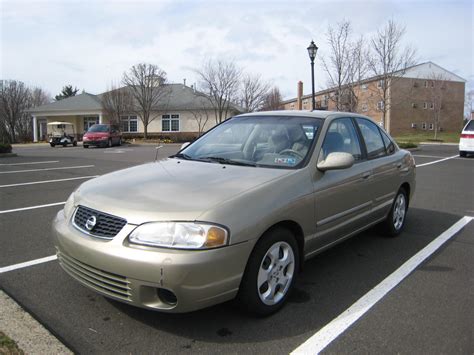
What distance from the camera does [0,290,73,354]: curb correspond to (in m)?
2.63

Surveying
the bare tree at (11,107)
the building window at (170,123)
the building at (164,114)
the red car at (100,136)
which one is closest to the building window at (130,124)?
the building at (164,114)

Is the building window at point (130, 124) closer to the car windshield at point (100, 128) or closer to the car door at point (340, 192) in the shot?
the car windshield at point (100, 128)

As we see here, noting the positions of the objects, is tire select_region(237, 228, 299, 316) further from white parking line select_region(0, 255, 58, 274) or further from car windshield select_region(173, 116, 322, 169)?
white parking line select_region(0, 255, 58, 274)

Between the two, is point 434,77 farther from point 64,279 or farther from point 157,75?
point 64,279

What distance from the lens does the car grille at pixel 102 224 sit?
9.31 feet

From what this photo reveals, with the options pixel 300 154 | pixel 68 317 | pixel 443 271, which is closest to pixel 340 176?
pixel 300 154

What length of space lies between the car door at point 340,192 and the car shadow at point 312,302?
38cm

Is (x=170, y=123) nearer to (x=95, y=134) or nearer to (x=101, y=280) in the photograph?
(x=95, y=134)

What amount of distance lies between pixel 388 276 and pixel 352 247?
922mm

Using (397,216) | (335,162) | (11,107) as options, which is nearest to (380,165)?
(397,216)

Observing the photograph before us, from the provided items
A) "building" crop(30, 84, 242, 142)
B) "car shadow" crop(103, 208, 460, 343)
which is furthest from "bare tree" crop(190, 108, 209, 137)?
"car shadow" crop(103, 208, 460, 343)

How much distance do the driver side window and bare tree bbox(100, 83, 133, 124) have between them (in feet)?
129

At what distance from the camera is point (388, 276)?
4.07 m

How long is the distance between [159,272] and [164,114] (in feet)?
138
